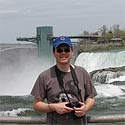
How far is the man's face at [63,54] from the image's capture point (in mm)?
4133

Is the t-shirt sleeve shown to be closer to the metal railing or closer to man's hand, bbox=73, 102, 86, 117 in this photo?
man's hand, bbox=73, 102, 86, 117

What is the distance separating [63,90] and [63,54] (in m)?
0.33

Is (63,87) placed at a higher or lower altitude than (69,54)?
lower

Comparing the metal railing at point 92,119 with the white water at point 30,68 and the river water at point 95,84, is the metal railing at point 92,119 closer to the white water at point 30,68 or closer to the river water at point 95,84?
the river water at point 95,84

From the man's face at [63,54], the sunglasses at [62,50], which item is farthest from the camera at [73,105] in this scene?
the sunglasses at [62,50]

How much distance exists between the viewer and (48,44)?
58625 millimetres

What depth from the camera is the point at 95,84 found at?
32.9 meters

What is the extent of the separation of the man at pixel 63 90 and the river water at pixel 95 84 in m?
16.0

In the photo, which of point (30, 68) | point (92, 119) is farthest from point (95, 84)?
point (92, 119)

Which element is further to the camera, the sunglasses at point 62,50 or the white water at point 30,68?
the white water at point 30,68

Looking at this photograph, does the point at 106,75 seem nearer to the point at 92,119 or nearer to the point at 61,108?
the point at 92,119

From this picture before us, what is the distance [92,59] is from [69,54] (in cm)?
4259

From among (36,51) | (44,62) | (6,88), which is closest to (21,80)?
(6,88)

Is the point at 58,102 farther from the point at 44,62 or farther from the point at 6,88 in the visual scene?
the point at 44,62
